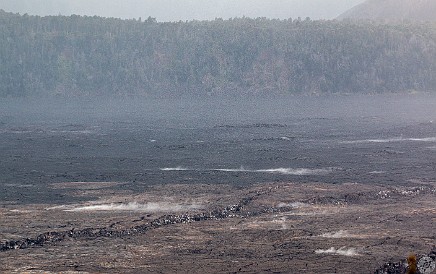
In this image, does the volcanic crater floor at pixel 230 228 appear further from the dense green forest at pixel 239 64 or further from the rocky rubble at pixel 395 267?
the dense green forest at pixel 239 64

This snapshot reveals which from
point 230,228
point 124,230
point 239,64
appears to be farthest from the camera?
point 239,64

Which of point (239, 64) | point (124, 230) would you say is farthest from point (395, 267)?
point (239, 64)

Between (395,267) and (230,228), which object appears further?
(230,228)

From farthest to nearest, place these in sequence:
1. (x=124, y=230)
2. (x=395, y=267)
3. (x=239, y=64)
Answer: (x=239, y=64)
(x=124, y=230)
(x=395, y=267)

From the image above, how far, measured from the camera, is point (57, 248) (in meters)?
33.0

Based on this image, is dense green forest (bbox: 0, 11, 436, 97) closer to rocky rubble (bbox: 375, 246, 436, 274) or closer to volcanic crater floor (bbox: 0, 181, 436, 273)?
volcanic crater floor (bbox: 0, 181, 436, 273)

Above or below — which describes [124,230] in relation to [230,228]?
above

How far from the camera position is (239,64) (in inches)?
7293

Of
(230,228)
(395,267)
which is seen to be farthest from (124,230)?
(395,267)

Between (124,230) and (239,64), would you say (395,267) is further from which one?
(239,64)

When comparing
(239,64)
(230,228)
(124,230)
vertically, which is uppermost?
(239,64)

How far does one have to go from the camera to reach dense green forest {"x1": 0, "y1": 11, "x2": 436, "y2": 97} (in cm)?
17762

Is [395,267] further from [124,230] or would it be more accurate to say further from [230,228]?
[124,230]

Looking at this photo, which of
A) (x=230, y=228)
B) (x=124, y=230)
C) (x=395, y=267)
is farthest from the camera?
(x=230, y=228)
